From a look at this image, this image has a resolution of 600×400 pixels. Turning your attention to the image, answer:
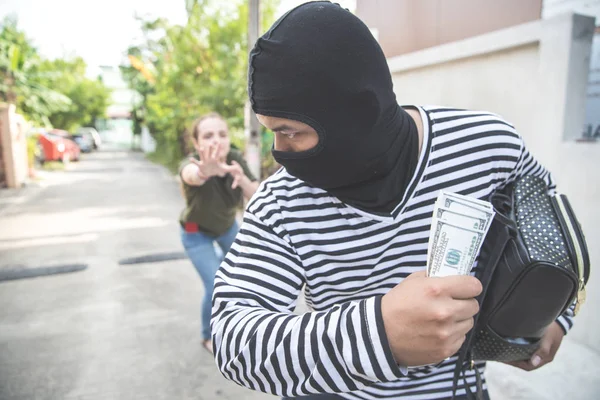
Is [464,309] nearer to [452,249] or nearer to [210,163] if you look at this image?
[452,249]

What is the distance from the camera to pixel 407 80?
4.38 m

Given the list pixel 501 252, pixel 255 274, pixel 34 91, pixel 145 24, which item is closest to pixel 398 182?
pixel 501 252

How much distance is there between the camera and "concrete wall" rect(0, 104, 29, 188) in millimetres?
11938

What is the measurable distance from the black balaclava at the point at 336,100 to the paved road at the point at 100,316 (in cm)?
251

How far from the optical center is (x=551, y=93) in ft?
10.2

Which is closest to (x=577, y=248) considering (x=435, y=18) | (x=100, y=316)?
(x=435, y=18)

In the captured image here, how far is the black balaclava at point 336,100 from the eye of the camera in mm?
991

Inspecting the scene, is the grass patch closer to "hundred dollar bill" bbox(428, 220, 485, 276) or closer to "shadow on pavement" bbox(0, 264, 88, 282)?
"shadow on pavement" bbox(0, 264, 88, 282)

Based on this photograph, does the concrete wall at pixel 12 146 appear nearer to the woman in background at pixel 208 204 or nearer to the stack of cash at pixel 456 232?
the woman in background at pixel 208 204

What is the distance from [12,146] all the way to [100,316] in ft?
32.3

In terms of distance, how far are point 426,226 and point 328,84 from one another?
0.44 m

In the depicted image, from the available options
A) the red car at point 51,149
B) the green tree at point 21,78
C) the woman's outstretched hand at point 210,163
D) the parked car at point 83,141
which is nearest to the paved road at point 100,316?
the woman's outstretched hand at point 210,163

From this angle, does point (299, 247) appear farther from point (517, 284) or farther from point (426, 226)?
point (517, 284)

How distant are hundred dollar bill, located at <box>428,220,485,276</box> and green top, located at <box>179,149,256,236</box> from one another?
2622 millimetres
